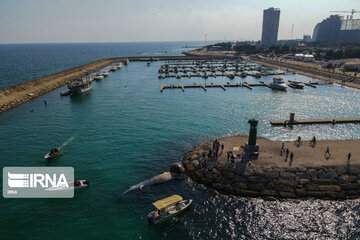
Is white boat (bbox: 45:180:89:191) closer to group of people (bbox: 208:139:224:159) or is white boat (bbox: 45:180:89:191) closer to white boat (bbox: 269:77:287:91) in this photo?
group of people (bbox: 208:139:224:159)

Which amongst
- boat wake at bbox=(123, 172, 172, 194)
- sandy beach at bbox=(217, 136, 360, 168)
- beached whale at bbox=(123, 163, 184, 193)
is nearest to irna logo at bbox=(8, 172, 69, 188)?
boat wake at bbox=(123, 172, 172, 194)

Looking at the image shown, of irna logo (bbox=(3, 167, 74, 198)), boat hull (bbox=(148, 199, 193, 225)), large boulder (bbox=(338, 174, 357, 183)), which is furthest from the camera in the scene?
large boulder (bbox=(338, 174, 357, 183))

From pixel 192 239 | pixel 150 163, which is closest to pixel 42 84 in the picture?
pixel 150 163

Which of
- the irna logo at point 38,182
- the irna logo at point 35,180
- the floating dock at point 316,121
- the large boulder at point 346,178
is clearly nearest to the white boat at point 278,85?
the floating dock at point 316,121

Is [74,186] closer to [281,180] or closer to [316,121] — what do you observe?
[281,180]

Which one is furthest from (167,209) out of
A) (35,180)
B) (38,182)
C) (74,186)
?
(35,180)

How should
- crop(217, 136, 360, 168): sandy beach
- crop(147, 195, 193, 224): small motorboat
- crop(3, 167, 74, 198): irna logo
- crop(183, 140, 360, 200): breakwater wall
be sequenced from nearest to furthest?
crop(147, 195, 193, 224): small motorboat
crop(183, 140, 360, 200): breakwater wall
crop(3, 167, 74, 198): irna logo
crop(217, 136, 360, 168): sandy beach

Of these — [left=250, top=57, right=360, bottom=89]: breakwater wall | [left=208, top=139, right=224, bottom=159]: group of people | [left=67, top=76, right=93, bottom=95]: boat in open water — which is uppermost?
[left=250, top=57, right=360, bottom=89]: breakwater wall
